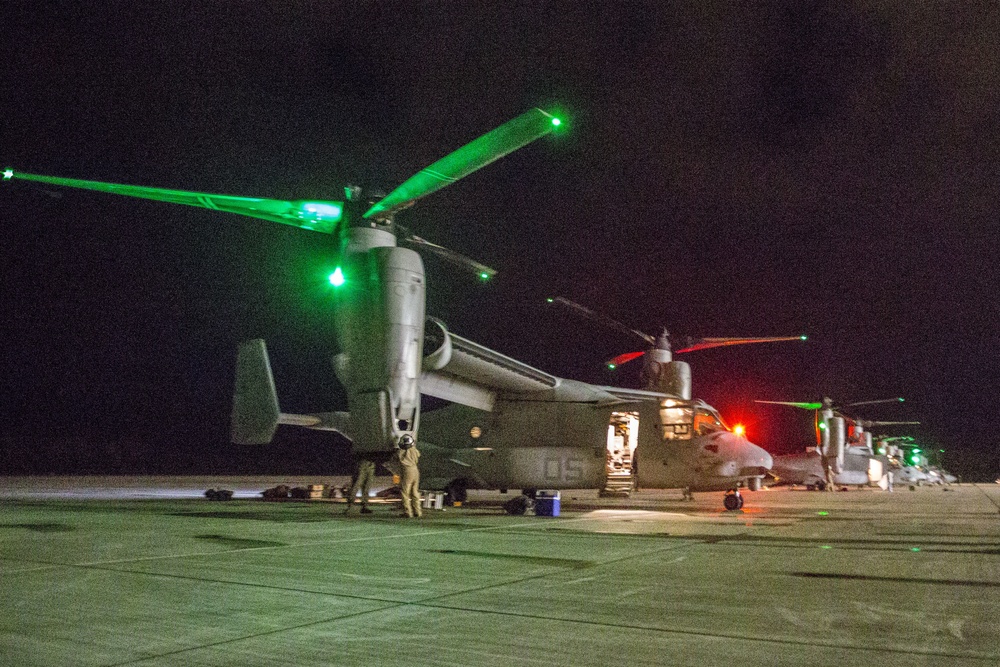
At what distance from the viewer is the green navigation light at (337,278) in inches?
566

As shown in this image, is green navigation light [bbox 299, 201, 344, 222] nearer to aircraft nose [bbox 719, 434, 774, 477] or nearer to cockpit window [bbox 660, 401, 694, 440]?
cockpit window [bbox 660, 401, 694, 440]

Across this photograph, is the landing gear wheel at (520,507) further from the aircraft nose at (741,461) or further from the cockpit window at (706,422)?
the aircraft nose at (741,461)

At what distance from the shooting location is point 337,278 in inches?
567

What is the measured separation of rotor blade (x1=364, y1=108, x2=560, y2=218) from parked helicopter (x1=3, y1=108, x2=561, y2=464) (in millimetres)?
24

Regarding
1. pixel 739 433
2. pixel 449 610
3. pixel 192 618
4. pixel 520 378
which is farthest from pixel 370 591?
pixel 739 433

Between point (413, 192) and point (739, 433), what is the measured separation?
1228 cm

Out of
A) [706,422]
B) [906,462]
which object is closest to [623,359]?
[706,422]

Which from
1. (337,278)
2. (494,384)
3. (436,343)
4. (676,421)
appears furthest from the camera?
(676,421)

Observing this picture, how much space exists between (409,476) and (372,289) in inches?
141

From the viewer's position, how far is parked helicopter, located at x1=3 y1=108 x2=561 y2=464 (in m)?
13.9

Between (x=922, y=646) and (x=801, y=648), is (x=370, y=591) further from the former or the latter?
(x=922, y=646)

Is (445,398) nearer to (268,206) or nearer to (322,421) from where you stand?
(322,421)

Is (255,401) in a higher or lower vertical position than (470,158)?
lower

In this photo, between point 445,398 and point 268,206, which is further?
point 445,398
